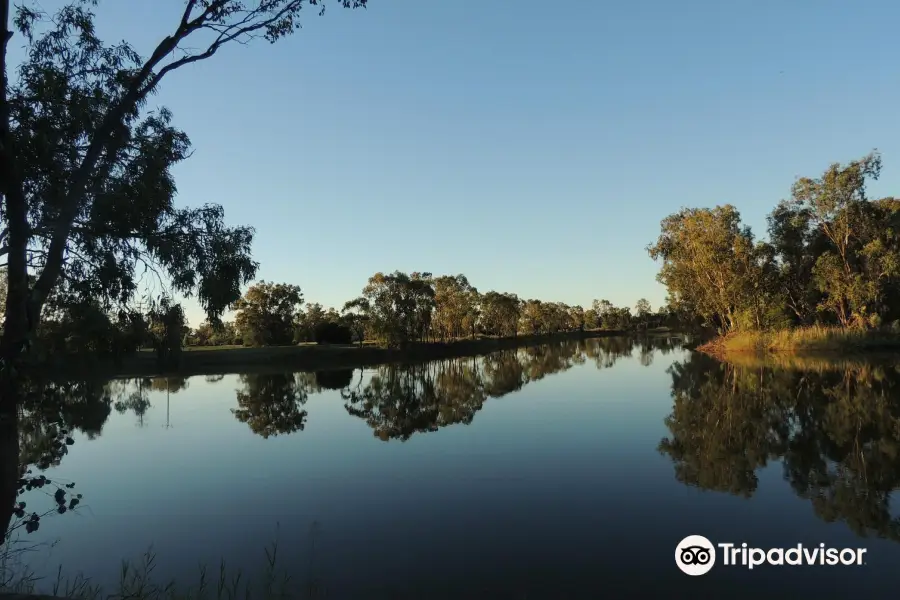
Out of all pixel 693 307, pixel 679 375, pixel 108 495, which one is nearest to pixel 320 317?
pixel 693 307

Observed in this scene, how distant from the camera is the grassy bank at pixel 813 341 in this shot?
40219 millimetres

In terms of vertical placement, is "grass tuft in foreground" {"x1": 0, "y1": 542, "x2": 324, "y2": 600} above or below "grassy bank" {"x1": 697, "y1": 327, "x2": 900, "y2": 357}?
below

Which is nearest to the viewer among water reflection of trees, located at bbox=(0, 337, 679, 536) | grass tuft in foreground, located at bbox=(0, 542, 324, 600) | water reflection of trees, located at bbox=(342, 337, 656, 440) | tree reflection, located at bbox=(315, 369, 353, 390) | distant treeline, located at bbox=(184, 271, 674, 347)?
grass tuft in foreground, located at bbox=(0, 542, 324, 600)

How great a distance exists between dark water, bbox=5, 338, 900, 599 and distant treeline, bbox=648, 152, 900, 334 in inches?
982

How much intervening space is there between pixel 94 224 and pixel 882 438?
1715cm

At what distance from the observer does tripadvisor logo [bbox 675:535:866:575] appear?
7.16 m

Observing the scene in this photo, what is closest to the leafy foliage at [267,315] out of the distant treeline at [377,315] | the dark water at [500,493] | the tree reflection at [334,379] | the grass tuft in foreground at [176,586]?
the distant treeline at [377,315]

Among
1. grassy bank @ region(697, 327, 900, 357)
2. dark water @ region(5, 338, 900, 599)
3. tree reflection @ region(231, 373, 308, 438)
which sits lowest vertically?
dark water @ region(5, 338, 900, 599)

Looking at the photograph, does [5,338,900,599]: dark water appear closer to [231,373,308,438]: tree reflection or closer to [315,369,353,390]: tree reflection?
[231,373,308,438]: tree reflection

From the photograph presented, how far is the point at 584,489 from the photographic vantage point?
10.8m

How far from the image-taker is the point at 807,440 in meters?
13.8

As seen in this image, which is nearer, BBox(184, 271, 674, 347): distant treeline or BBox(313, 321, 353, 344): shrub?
BBox(184, 271, 674, 347): distant treeline

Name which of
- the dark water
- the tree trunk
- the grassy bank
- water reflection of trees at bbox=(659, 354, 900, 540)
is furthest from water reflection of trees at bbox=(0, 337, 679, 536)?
the grassy bank

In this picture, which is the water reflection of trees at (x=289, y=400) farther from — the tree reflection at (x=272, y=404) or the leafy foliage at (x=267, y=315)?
the leafy foliage at (x=267, y=315)
